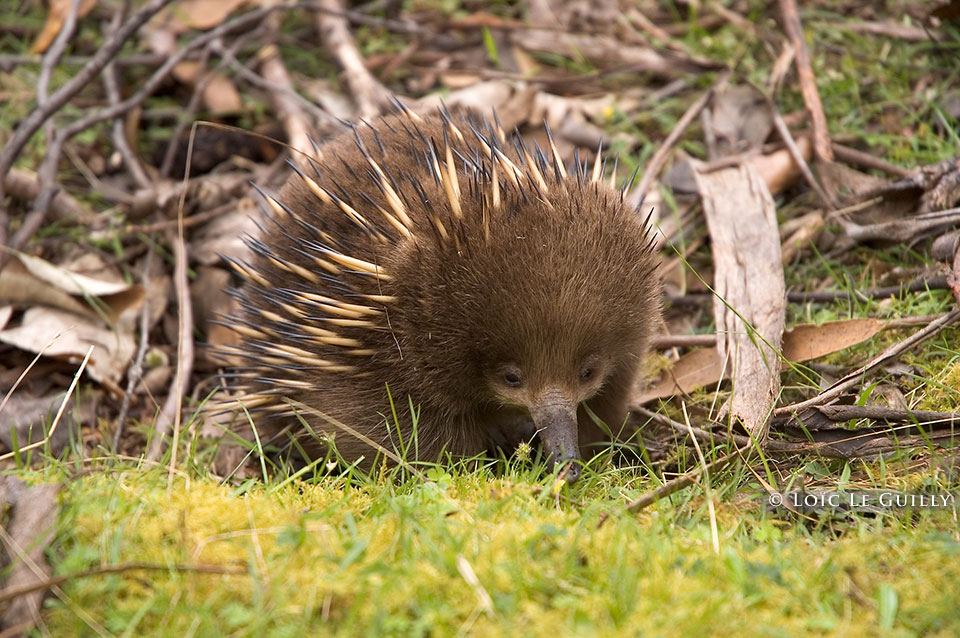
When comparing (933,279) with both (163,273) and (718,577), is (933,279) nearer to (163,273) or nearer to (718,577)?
(718,577)

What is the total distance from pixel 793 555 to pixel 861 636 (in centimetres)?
29

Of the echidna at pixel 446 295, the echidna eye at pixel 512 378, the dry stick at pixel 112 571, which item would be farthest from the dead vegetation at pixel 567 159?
the dry stick at pixel 112 571

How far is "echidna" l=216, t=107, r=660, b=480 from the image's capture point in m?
2.74

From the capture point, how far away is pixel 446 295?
2797 mm

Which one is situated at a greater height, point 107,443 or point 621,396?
point 621,396

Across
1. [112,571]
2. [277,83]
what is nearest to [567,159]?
[277,83]

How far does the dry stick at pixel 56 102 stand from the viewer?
13.6ft

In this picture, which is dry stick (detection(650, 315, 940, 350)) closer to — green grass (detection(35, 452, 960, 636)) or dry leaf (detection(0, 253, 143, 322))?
green grass (detection(35, 452, 960, 636))

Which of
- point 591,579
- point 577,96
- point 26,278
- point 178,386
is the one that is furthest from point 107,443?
point 577,96

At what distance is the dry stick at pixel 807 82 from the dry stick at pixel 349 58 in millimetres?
2036

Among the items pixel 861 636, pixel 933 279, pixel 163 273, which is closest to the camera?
pixel 861 636

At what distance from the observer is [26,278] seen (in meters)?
4.04

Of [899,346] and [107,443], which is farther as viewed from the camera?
[107,443]

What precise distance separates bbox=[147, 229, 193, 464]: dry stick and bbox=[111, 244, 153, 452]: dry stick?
0.12m
